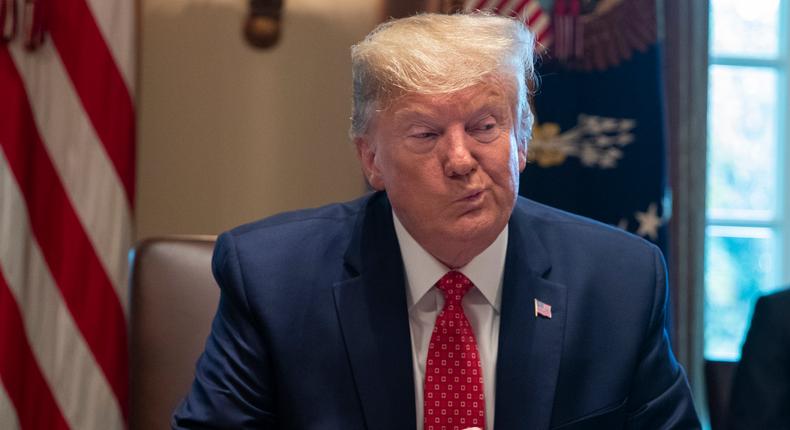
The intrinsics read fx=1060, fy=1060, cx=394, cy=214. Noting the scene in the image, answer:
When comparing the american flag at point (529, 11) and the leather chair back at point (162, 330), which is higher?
the american flag at point (529, 11)

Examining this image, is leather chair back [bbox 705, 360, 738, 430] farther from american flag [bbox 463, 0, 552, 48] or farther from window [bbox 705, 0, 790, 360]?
window [bbox 705, 0, 790, 360]

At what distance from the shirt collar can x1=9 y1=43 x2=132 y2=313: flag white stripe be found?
1445 mm

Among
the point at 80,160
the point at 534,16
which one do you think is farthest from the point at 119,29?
the point at 534,16

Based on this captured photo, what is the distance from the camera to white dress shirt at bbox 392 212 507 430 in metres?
1.93

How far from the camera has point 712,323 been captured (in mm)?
4352

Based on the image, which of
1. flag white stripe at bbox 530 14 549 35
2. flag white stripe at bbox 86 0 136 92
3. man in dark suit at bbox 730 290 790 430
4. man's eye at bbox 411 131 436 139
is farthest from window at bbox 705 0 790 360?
man's eye at bbox 411 131 436 139

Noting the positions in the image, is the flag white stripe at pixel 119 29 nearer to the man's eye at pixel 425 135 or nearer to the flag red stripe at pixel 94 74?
the flag red stripe at pixel 94 74

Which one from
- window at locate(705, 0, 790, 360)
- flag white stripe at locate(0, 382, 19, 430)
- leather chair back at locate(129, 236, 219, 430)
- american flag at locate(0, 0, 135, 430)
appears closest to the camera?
leather chair back at locate(129, 236, 219, 430)

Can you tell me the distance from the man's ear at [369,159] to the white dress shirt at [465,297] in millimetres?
123

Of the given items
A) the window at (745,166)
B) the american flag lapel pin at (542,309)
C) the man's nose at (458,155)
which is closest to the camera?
Result: the man's nose at (458,155)

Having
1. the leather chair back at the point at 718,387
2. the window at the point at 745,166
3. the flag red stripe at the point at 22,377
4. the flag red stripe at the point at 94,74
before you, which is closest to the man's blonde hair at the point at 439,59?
the leather chair back at the point at 718,387

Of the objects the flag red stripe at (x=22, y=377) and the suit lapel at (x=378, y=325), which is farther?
the flag red stripe at (x=22, y=377)

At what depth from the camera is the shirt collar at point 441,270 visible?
1.94 metres

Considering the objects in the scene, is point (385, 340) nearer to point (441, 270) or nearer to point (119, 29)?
point (441, 270)
